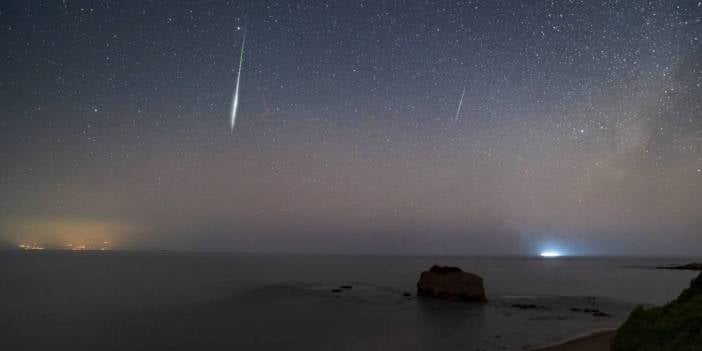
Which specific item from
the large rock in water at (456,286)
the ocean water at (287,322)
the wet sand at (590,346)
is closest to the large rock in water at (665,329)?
the wet sand at (590,346)

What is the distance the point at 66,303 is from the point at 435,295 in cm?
4835

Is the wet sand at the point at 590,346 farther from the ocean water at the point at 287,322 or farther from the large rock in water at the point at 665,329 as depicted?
the large rock in water at the point at 665,329

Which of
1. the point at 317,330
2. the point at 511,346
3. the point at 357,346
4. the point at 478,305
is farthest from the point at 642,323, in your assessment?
the point at 478,305

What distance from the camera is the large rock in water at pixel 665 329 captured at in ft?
37.8

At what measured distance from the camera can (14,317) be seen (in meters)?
42.1

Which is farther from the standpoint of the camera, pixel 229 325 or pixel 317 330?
pixel 229 325

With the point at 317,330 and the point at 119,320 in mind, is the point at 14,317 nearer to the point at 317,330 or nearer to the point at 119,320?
the point at 119,320

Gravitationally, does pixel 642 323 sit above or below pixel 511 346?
above

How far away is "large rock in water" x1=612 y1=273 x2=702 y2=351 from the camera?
1152cm

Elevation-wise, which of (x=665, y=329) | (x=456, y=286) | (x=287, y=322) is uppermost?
(x=665, y=329)

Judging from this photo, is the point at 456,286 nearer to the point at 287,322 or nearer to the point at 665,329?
the point at 287,322

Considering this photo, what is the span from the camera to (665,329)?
12.7 metres

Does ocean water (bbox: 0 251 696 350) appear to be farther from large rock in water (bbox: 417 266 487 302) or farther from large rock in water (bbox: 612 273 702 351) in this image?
large rock in water (bbox: 612 273 702 351)

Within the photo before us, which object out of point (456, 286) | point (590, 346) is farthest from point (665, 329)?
point (456, 286)
